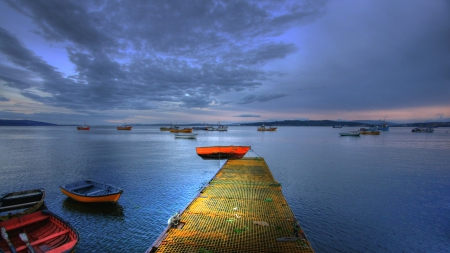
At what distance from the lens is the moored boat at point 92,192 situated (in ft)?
58.1

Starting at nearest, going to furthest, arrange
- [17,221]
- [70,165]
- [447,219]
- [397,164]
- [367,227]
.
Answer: [17,221], [367,227], [447,219], [70,165], [397,164]

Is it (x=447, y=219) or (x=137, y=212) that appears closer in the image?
(x=447, y=219)

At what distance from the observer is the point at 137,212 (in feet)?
56.2

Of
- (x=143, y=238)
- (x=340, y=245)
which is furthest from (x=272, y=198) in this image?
(x=143, y=238)

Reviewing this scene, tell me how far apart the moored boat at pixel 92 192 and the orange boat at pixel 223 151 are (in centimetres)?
1570

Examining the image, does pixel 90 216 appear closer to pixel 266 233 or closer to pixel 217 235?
pixel 217 235

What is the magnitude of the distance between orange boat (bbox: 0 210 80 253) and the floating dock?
214 inches

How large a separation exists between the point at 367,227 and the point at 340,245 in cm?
371

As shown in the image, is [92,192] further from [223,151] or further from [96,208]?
[223,151]

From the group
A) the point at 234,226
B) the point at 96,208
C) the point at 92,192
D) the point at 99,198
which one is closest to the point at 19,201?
the point at 92,192

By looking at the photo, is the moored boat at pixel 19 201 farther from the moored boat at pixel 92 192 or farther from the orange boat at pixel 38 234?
the moored boat at pixel 92 192

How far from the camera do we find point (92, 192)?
19344 mm

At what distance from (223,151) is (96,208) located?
19.0 meters

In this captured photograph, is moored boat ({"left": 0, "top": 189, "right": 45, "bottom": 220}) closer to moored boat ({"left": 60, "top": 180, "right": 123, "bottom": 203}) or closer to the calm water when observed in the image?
the calm water
